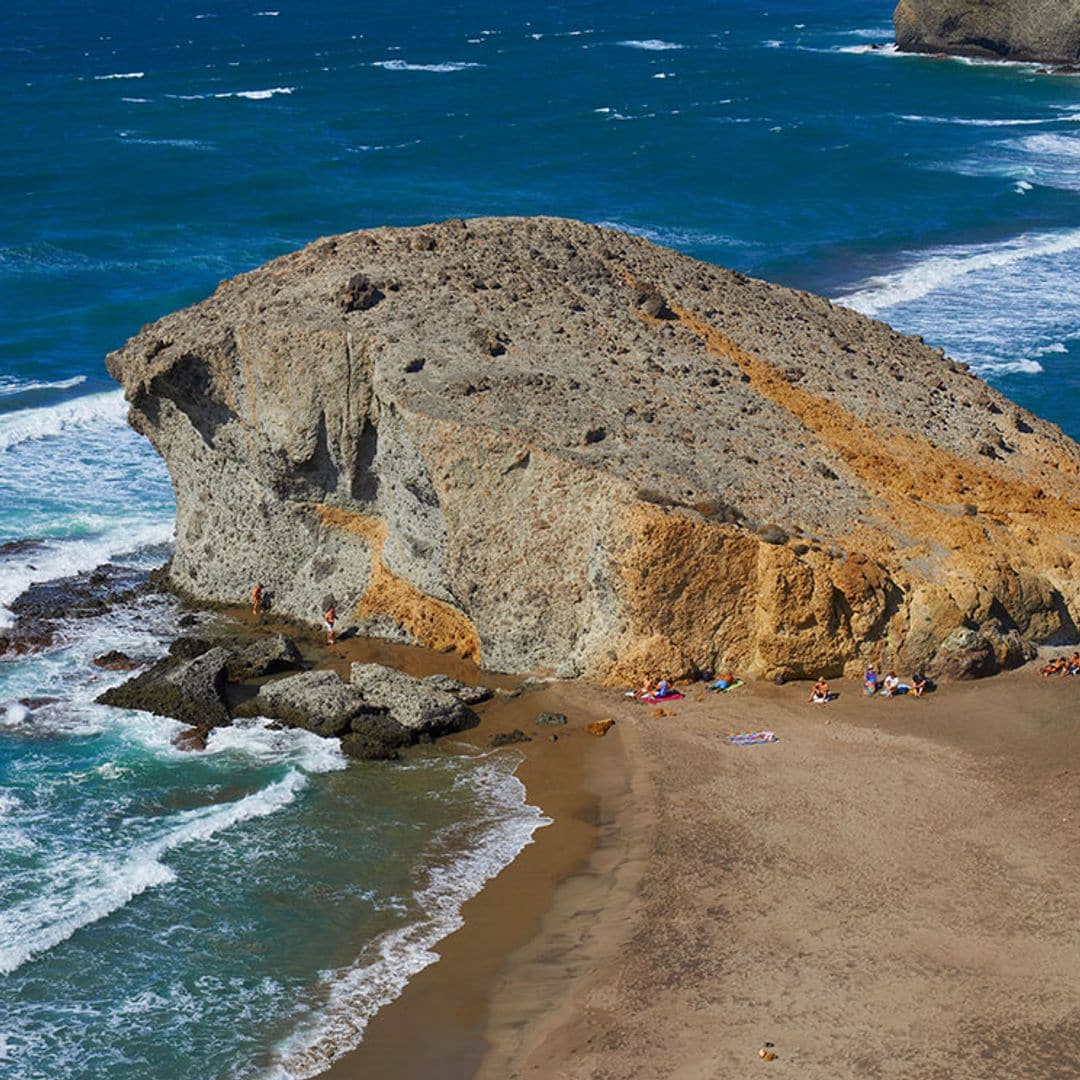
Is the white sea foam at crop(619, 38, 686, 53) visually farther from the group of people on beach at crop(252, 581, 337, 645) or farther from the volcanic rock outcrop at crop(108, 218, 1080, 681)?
the group of people on beach at crop(252, 581, 337, 645)

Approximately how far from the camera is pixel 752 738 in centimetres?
3008

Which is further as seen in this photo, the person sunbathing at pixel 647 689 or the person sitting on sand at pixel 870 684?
the person sunbathing at pixel 647 689

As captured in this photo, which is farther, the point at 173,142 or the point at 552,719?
the point at 173,142

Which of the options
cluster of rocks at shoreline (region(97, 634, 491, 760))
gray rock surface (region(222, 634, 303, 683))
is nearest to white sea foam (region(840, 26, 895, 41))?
gray rock surface (region(222, 634, 303, 683))

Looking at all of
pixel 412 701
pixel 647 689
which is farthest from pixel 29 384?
pixel 647 689

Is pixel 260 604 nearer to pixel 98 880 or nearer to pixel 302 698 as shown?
pixel 302 698

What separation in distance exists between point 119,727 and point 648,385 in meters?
12.5

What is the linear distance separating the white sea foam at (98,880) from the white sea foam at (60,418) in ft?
77.6

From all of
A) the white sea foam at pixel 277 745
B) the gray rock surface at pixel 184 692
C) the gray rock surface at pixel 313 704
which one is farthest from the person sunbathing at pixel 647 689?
the gray rock surface at pixel 184 692

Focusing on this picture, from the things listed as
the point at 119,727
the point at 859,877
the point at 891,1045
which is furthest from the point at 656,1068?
the point at 119,727

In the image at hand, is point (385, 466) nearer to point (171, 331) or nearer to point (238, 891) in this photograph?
point (171, 331)

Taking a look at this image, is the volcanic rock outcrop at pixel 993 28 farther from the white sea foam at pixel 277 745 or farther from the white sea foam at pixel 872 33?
the white sea foam at pixel 277 745

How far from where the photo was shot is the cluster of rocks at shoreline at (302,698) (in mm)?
31516

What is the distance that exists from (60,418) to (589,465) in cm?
2457
